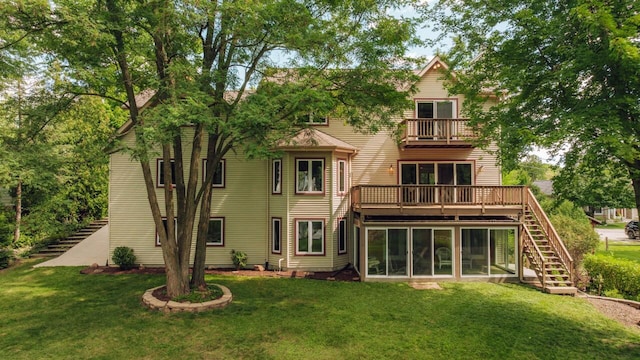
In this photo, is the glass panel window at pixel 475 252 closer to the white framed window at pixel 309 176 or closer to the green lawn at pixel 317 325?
the green lawn at pixel 317 325

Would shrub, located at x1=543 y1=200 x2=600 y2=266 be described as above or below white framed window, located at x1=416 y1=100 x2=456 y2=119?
below

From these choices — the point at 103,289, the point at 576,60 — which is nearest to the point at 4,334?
the point at 103,289

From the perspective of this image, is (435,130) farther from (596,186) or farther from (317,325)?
(317,325)

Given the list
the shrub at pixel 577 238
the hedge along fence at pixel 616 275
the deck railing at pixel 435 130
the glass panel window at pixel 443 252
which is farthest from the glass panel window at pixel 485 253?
the shrub at pixel 577 238

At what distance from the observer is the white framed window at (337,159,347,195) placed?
14.9 meters

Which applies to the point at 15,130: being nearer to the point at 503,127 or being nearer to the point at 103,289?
the point at 103,289

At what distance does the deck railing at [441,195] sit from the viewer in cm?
1282

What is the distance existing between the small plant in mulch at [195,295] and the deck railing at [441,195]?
6.18 metres

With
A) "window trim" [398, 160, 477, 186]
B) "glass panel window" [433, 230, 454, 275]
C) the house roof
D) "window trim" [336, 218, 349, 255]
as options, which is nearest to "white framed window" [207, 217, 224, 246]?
the house roof

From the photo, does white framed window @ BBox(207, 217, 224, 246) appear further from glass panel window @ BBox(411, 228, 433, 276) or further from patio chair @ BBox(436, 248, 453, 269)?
patio chair @ BBox(436, 248, 453, 269)

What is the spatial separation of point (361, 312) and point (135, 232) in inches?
449

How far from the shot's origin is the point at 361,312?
9.50 metres

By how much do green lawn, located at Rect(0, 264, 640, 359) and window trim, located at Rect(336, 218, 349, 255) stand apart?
9.96ft

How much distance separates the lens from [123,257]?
47.5ft
